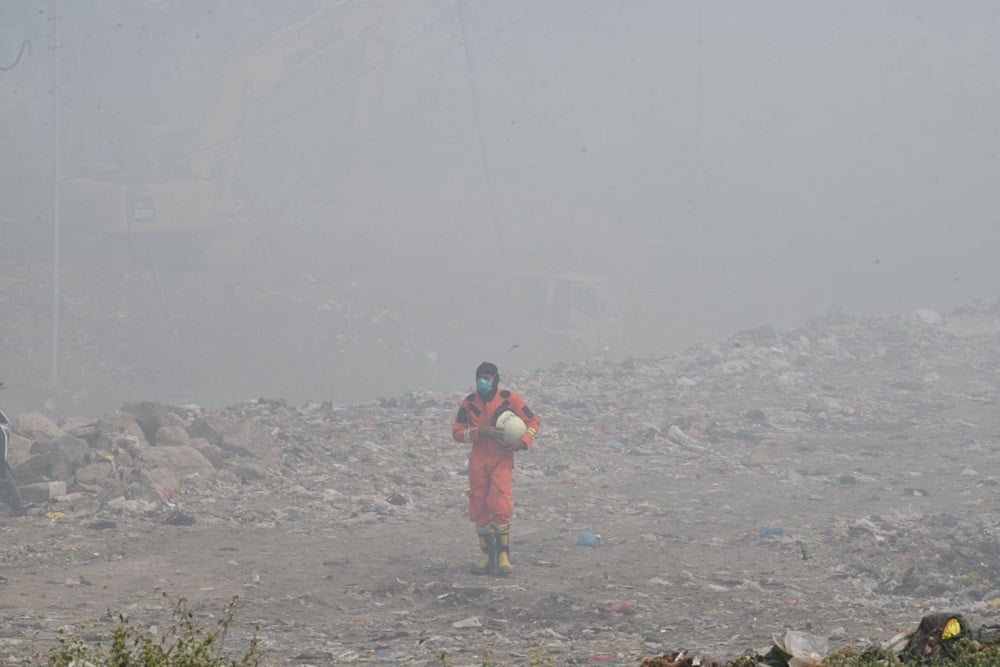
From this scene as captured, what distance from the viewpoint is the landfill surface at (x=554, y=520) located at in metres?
5.70

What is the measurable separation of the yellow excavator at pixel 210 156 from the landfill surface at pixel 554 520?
8852 mm

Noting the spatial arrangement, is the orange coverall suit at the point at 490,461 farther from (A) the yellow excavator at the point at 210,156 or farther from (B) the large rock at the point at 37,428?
(A) the yellow excavator at the point at 210,156

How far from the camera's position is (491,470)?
22.7 ft

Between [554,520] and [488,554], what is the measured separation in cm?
187

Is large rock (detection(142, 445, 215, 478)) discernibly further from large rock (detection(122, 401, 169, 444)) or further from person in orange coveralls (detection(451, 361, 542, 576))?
person in orange coveralls (detection(451, 361, 542, 576))

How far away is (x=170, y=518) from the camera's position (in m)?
8.04

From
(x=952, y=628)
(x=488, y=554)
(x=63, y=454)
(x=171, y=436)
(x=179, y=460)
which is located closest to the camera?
(x=952, y=628)

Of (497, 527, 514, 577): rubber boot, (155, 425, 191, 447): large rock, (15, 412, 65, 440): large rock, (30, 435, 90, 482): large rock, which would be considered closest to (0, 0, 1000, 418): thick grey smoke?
(15, 412, 65, 440): large rock

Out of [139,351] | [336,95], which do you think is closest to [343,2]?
[336,95]

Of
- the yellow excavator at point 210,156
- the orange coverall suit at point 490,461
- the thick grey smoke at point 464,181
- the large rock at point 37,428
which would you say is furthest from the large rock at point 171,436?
the yellow excavator at point 210,156

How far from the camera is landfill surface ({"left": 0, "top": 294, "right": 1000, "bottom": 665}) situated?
18.7 feet

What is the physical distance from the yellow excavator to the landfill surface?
29.0 ft

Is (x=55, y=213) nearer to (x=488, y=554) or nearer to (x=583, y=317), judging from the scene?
(x=583, y=317)

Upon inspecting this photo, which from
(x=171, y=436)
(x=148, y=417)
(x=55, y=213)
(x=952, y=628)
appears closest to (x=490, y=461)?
(x=171, y=436)
